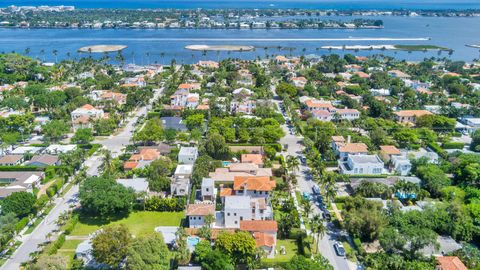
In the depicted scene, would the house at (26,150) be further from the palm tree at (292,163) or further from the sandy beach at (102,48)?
the sandy beach at (102,48)

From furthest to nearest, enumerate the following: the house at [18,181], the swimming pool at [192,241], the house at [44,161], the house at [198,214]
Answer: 1. the house at [44,161]
2. the house at [18,181]
3. the house at [198,214]
4. the swimming pool at [192,241]

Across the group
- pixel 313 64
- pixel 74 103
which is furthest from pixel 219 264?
pixel 313 64

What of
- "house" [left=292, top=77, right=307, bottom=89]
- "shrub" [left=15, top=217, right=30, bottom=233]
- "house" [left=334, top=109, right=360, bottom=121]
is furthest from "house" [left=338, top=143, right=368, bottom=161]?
"house" [left=292, top=77, right=307, bottom=89]

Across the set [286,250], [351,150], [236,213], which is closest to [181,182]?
[236,213]

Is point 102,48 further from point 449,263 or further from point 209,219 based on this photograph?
→ point 449,263

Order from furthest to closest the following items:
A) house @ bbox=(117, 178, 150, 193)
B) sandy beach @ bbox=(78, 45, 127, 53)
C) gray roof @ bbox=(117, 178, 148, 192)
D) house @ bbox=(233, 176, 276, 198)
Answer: sandy beach @ bbox=(78, 45, 127, 53) → gray roof @ bbox=(117, 178, 148, 192) → house @ bbox=(117, 178, 150, 193) → house @ bbox=(233, 176, 276, 198)

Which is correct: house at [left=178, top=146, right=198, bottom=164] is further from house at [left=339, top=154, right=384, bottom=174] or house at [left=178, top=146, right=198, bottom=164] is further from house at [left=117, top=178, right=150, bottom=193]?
house at [left=339, top=154, right=384, bottom=174]

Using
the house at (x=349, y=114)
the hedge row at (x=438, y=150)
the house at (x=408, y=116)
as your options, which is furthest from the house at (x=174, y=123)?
the hedge row at (x=438, y=150)
